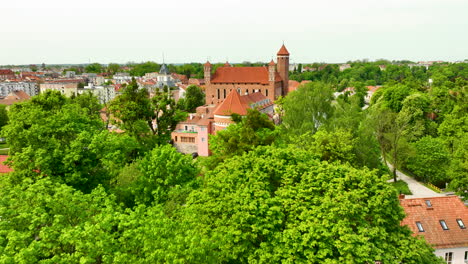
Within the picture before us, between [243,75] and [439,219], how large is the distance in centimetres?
5287

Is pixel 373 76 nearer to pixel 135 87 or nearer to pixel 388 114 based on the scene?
pixel 388 114

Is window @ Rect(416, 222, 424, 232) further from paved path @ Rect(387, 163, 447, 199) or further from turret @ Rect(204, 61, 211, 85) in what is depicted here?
turret @ Rect(204, 61, 211, 85)

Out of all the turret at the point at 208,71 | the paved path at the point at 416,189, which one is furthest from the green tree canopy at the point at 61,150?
the turret at the point at 208,71

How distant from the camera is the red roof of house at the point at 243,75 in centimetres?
6852

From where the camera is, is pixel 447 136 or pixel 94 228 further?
pixel 447 136

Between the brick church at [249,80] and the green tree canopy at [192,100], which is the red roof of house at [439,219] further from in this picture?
the green tree canopy at [192,100]

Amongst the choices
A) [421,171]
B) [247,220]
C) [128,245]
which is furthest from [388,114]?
[128,245]

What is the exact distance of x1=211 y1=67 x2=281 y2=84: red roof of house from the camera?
68.5 metres

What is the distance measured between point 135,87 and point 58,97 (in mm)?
6330

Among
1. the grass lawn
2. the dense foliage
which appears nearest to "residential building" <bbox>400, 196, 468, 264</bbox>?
the dense foliage

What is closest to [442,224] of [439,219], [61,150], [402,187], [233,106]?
[439,219]

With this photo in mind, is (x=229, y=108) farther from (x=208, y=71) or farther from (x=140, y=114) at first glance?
(x=208, y=71)

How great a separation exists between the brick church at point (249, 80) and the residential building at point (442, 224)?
47062 mm

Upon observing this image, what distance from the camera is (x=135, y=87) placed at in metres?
30.5
